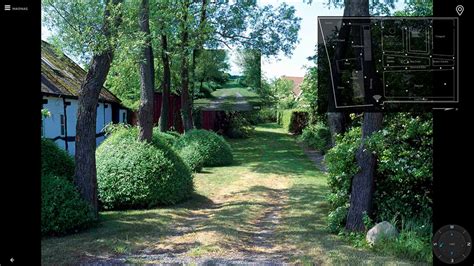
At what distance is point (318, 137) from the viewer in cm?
2523

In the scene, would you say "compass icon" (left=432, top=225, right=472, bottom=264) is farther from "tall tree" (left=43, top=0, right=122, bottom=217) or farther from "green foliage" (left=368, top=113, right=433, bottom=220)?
"tall tree" (left=43, top=0, right=122, bottom=217)

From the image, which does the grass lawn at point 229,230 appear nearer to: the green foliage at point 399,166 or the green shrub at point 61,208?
the green shrub at point 61,208

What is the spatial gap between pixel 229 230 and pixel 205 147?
1130cm

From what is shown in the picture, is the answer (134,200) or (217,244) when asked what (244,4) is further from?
(217,244)

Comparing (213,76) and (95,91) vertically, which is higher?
(213,76)

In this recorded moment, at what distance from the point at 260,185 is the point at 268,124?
3059 centimetres

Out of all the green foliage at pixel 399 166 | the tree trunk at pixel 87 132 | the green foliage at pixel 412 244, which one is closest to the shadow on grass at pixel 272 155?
the green foliage at pixel 399 166

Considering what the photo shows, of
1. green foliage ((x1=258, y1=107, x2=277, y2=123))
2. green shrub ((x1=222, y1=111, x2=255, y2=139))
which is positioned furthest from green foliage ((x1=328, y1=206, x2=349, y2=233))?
green foliage ((x1=258, y1=107, x2=277, y2=123))

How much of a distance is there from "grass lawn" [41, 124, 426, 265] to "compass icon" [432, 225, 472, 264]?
388 cm

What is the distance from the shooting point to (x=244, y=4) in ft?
61.6

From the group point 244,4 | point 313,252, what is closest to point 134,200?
point 313,252

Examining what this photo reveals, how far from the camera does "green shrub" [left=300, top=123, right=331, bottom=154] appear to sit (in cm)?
2376

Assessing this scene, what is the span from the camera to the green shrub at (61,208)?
22.5 feet

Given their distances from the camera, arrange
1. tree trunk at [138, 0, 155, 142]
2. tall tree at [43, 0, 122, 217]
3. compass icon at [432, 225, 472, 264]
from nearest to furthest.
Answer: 1. compass icon at [432, 225, 472, 264]
2. tall tree at [43, 0, 122, 217]
3. tree trunk at [138, 0, 155, 142]
